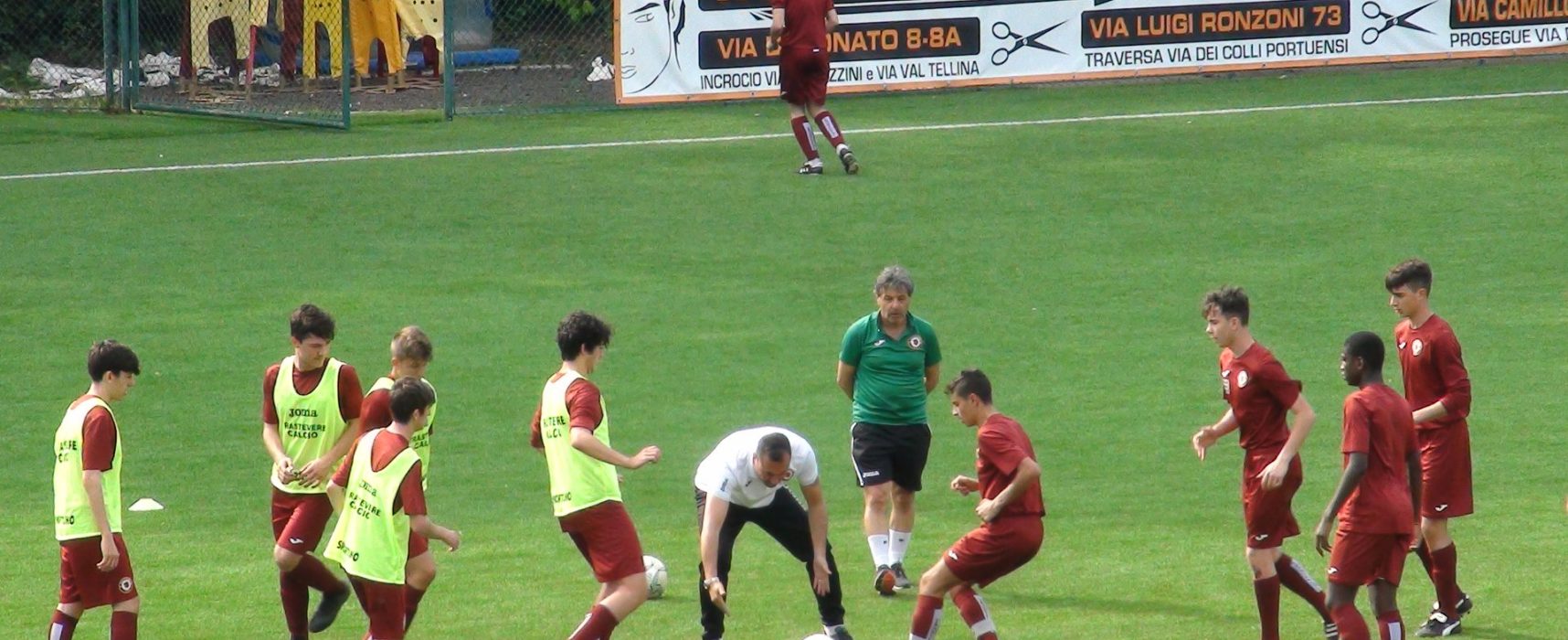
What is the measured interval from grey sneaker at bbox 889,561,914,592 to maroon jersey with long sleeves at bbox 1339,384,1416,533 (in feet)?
8.29

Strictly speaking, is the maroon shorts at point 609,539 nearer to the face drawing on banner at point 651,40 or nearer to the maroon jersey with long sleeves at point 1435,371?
the maroon jersey with long sleeves at point 1435,371

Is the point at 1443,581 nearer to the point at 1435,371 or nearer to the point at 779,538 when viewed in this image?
the point at 1435,371

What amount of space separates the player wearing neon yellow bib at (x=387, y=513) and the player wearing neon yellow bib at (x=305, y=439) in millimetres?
804

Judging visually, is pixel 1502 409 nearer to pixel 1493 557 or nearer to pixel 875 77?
pixel 1493 557

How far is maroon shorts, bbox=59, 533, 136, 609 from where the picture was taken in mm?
8219

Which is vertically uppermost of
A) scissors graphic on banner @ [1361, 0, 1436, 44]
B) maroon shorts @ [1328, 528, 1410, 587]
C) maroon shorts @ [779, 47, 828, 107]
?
scissors graphic on banner @ [1361, 0, 1436, 44]

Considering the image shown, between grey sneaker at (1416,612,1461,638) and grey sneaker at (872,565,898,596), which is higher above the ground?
grey sneaker at (872,565,898,596)

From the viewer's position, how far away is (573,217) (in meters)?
18.1

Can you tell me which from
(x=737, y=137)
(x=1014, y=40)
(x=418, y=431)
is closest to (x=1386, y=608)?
(x=418, y=431)

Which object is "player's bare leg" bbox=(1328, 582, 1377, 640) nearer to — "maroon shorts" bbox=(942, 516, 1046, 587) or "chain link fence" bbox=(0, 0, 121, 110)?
"maroon shorts" bbox=(942, 516, 1046, 587)

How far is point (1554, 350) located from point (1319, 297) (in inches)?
77.5

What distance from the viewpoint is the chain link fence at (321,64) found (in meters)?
23.2

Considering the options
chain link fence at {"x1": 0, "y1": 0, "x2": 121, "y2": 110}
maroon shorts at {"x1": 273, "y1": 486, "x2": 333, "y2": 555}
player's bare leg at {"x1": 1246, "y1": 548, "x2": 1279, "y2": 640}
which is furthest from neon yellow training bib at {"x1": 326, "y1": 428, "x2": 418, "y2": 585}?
chain link fence at {"x1": 0, "y1": 0, "x2": 121, "y2": 110}

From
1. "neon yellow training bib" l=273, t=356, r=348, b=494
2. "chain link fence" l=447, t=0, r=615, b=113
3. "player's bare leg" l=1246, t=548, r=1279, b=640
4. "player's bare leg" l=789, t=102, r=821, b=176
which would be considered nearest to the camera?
"player's bare leg" l=1246, t=548, r=1279, b=640
